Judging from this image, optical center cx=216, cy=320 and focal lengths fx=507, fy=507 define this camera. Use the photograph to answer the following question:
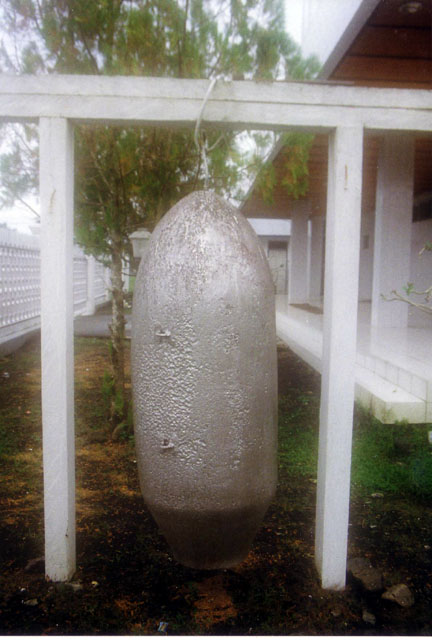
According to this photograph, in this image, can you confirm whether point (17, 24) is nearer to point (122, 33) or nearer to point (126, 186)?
point (122, 33)

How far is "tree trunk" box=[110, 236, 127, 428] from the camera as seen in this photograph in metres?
4.40

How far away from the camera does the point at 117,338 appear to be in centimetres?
456

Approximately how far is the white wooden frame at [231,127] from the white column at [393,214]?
16.3ft

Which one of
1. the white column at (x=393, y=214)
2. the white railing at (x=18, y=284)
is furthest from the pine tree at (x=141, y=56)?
the white railing at (x=18, y=284)

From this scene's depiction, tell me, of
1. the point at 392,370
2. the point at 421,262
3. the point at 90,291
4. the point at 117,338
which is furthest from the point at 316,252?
the point at 117,338

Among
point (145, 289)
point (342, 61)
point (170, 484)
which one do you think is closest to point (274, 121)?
point (145, 289)

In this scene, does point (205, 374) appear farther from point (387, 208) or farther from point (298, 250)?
point (298, 250)

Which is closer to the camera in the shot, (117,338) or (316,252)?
(117,338)

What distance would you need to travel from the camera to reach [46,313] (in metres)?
2.30

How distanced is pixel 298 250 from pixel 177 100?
36.0 feet

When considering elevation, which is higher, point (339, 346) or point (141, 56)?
point (141, 56)

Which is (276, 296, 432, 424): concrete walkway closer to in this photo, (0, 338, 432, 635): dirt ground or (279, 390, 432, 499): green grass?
(279, 390, 432, 499): green grass

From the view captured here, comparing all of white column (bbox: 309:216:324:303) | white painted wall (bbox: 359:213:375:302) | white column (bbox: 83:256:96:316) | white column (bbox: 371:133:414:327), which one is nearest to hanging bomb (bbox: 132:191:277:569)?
white column (bbox: 371:133:414:327)

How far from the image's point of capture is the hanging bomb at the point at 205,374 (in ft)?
6.58
